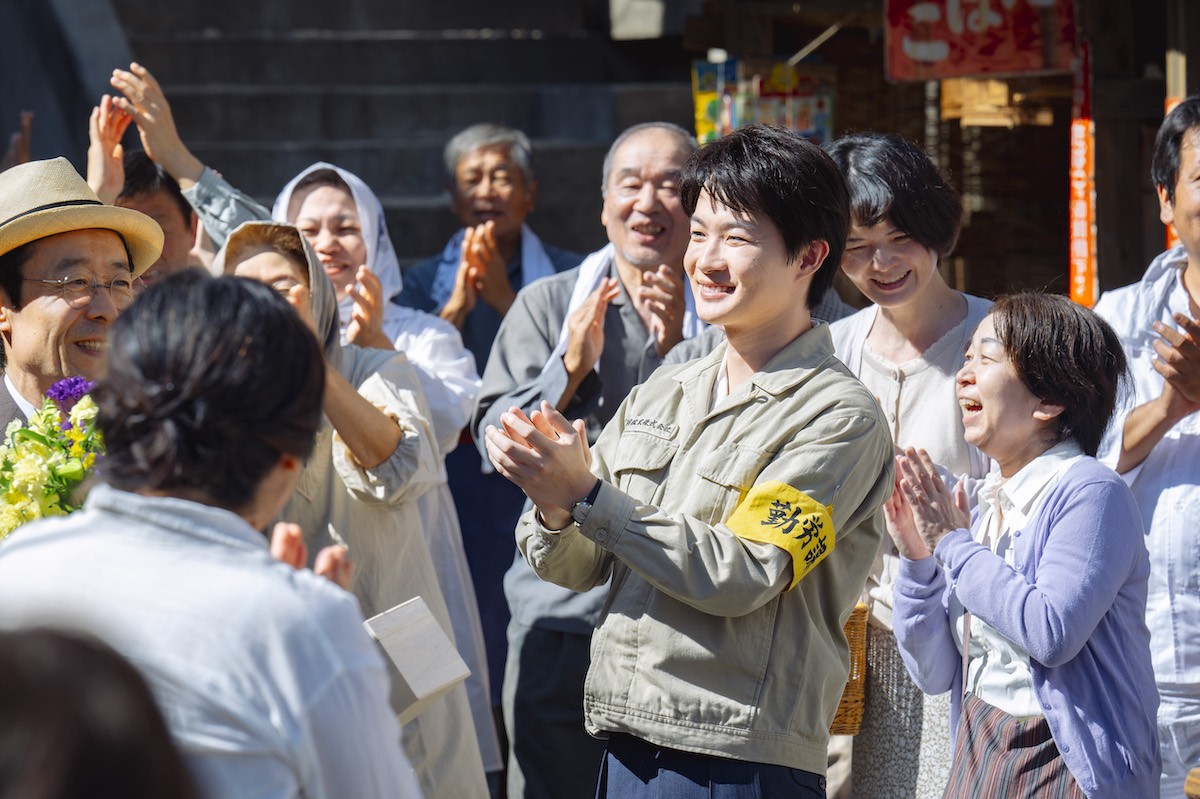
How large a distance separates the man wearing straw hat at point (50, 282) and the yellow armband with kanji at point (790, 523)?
5.03ft

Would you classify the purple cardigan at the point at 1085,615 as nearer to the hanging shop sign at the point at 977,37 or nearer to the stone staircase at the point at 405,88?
the hanging shop sign at the point at 977,37

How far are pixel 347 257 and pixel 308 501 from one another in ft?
4.50

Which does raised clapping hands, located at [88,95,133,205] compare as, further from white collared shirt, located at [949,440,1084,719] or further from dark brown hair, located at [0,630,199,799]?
dark brown hair, located at [0,630,199,799]

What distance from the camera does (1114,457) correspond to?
3346 millimetres

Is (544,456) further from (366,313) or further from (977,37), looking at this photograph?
(977,37)

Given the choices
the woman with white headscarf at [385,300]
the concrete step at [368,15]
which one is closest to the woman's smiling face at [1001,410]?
the woman with white headscarf at [385,300]

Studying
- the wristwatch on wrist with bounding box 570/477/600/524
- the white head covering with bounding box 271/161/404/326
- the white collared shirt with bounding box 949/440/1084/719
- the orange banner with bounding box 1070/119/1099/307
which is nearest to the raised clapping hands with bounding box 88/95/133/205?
the white head covering with bounding box 271/161/404/326

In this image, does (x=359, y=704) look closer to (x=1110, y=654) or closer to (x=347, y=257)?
(x=1110, y=654)

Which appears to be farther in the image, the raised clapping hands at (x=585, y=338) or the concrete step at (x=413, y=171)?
the concrete step at (x=413, y=171)

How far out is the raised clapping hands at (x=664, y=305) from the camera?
3850mm

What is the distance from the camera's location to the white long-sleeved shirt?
1.49m

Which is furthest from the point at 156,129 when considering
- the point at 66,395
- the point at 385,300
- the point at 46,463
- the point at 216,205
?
the point at 46,463

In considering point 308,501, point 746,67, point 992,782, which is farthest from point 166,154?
point 992,782

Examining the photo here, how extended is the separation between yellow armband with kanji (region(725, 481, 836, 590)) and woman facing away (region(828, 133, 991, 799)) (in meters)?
0.98
